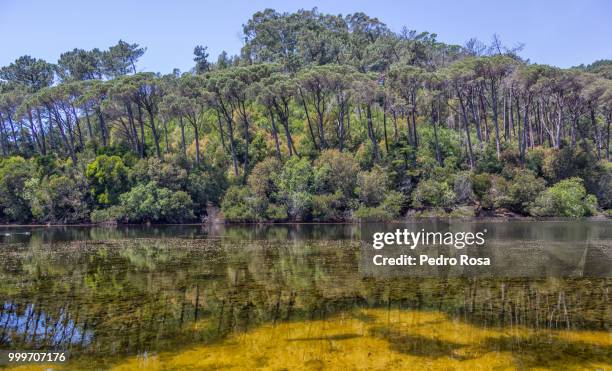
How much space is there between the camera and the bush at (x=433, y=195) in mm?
46750

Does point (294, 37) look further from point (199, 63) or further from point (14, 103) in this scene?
point (14, 103)

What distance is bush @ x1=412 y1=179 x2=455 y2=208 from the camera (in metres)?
46.8

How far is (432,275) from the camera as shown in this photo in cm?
1822

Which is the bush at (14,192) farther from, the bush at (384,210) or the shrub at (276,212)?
the bush at (384,210)

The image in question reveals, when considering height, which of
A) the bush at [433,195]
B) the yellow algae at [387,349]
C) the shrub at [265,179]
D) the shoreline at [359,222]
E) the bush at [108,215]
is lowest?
the yellow algae at [387,349]

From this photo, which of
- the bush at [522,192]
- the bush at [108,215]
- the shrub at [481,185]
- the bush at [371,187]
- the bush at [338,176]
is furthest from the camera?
the bush at [108,215]

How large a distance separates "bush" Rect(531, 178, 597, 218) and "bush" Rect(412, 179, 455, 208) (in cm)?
806

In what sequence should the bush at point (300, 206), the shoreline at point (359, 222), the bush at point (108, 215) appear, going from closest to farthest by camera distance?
the shoreline at point (359, 222) < the bush at point (300, 206) < the bush at point (108, 215)

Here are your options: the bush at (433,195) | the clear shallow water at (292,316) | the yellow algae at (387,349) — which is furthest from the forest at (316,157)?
the yellow algae at (387,349)

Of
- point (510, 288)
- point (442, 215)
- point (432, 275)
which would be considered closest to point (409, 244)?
point (432, 275)

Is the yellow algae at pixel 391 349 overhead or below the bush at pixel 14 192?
below

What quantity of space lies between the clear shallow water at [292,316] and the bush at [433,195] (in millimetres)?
27537

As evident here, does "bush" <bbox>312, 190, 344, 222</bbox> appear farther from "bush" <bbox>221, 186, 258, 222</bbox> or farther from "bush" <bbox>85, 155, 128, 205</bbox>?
"bush" <bbox>85, 155, 128, 205</bbox>

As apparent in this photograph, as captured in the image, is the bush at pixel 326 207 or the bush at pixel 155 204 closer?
the bush at pixel 326 207
